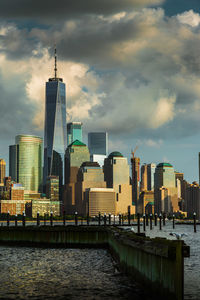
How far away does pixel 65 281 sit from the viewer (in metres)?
33.0

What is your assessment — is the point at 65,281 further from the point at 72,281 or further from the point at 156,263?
the point at 156,263

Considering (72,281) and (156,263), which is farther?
(72,281)

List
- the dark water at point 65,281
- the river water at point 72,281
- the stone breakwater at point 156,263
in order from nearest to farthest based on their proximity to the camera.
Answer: the stone breakwater at point 156,263 → the river water at point 72,281 → the dark water at point 65,281

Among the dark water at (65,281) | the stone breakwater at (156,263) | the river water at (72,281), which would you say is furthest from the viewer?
the dark water at (65,281)

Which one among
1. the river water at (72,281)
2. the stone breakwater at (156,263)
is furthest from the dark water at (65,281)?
the stone breakwater at (156,263)

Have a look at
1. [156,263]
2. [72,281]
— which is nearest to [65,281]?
[72,281]

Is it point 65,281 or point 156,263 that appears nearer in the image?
point 156,263

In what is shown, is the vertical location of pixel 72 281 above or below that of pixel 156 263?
below

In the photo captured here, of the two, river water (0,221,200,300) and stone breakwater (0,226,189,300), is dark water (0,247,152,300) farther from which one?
Answer: stone breakwater (0,226,189,300)

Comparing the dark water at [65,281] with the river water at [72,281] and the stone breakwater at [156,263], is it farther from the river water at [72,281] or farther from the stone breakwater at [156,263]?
the stone breakwater at [156,263]

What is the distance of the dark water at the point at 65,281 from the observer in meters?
27.5

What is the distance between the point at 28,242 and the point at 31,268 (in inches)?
1373

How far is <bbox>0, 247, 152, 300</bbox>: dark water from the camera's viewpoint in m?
27.5

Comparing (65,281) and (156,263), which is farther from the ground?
(156,263)
